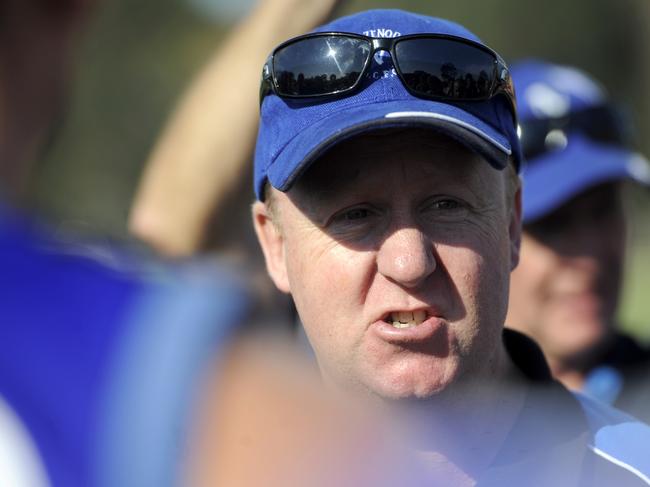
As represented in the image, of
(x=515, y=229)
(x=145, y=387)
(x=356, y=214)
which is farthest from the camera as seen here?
(x=515, y=229)

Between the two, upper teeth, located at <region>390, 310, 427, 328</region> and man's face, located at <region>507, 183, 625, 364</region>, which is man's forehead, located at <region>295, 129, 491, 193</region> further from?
man's face, located at <region>507, 183, 625, 364</region>

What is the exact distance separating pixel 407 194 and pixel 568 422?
534mm

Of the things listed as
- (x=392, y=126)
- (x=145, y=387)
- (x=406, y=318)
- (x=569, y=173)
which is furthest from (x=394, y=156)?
(x=569, y=173)

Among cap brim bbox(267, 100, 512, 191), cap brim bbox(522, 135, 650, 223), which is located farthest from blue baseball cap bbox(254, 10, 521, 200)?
cap brim bbox(522, 135, 650, 223)

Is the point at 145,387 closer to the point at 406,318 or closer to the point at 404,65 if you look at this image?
the point at 406,318

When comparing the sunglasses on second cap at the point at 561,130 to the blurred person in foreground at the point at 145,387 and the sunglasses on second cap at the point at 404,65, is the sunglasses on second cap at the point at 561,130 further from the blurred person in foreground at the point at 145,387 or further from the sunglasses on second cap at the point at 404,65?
the blurred person in foreground at the point at 145,387

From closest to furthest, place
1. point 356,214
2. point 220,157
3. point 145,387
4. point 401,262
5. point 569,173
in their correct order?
1. point 145,387
2. point 401,262
3. point 356,214
4. point 220,157
5. point 569,173

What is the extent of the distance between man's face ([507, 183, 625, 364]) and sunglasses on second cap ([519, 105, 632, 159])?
0.19m

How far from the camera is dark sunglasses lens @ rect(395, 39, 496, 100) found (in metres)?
1.93

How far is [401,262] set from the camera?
1853 mm

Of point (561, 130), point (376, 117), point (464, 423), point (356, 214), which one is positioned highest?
point (561, 130)

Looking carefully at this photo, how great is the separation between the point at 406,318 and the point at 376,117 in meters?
0.37

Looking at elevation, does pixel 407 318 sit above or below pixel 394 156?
below

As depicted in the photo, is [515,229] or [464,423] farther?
[515,229]
